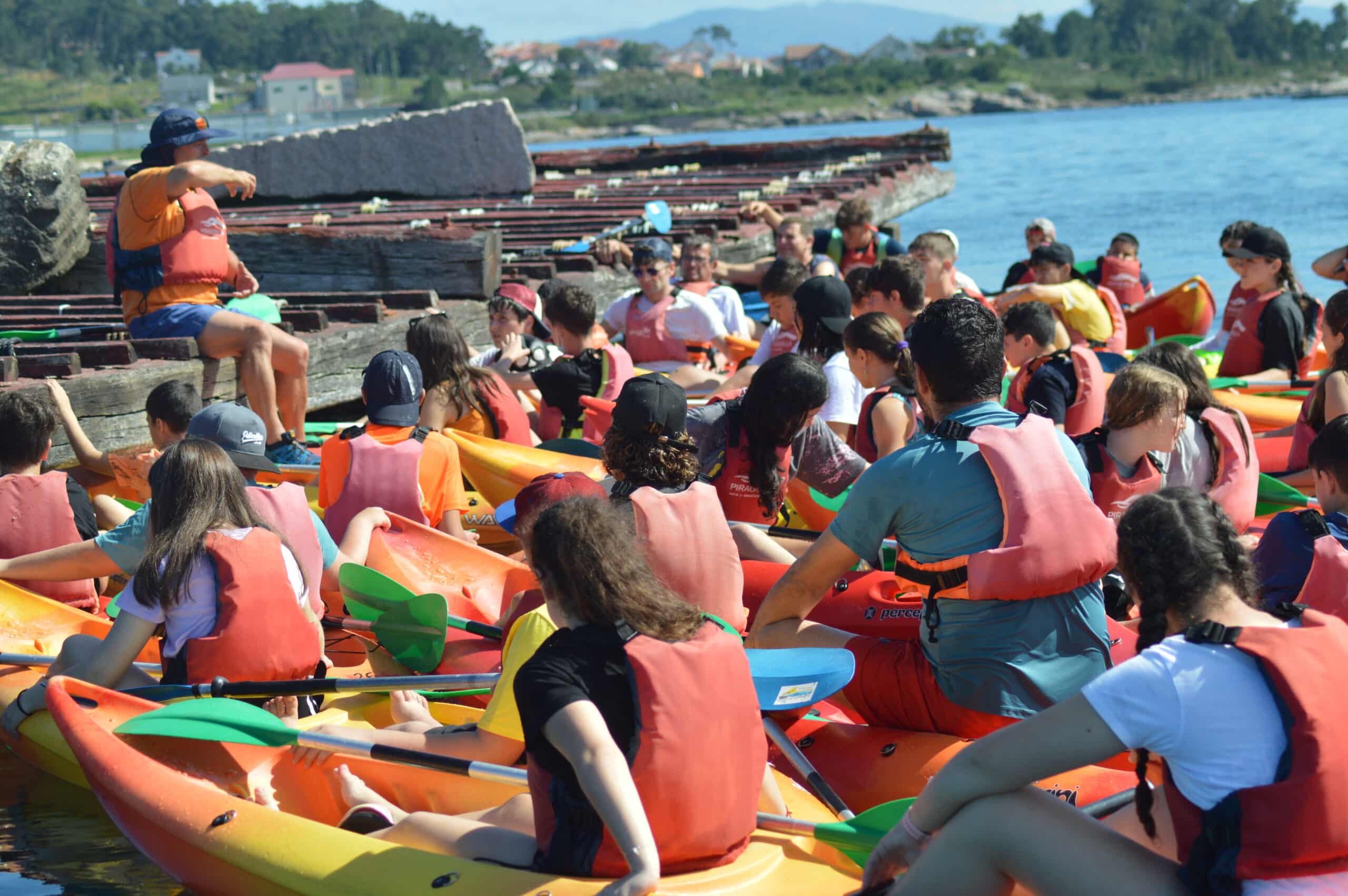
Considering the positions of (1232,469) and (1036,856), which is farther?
(1232,469)

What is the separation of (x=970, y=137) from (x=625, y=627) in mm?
74716

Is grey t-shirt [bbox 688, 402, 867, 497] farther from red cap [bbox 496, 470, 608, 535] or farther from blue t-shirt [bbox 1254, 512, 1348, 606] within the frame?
blue t-shirt [bbox 1254, 512, 1348, 606]

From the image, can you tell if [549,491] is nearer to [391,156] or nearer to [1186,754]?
[1186,754]

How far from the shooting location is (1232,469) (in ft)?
17.8

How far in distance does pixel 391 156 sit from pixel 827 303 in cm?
1237

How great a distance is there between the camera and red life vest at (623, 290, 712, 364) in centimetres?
872

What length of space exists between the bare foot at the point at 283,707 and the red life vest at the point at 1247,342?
6.51 metres

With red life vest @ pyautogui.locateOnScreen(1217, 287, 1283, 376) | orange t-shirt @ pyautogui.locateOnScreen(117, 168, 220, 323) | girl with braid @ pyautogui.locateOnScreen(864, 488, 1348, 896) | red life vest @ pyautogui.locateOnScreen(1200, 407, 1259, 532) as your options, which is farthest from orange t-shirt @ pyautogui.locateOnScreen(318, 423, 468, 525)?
red life vest @ pyautogui.locateOnScreen(1217, 287, 1283, 376)

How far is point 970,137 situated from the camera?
2916 inches

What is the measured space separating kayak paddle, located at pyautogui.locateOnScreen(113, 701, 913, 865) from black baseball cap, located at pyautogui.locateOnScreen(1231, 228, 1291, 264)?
19.5 feet

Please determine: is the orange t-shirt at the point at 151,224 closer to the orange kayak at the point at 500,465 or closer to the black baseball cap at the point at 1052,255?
A: the orange kayak at the point at 500,465

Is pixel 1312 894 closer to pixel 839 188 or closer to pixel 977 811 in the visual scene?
pixel 977 811

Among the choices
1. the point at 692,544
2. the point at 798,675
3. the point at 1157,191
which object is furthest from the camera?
the point at 1157,191

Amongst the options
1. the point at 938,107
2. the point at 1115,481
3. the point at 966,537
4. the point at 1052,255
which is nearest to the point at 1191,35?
the point at 938,107
